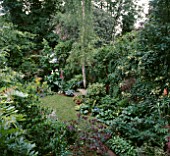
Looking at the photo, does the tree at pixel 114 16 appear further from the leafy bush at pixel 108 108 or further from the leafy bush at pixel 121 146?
the leafy bush at pixel 121 146

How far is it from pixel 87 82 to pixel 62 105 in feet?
4.49

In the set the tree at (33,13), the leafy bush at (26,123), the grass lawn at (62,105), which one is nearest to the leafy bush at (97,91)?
the grass lawn at (62,105)

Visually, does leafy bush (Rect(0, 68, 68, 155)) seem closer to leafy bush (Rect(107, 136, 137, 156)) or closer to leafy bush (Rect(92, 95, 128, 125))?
leafy bush (Rect(107, 136, 137, 156))

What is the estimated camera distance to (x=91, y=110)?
16.4 ft

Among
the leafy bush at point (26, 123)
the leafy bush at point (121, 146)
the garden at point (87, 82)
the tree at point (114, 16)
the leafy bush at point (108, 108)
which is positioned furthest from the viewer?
the tree at point (114, 16)

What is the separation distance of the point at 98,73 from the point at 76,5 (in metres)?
2.03

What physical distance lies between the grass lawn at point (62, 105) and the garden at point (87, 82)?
23 mm

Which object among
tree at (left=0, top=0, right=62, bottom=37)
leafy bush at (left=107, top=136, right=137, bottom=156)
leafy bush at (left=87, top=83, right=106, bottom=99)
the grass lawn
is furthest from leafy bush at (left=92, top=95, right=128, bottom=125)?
tree at (left=0, top=0, right=62, bottom=37)

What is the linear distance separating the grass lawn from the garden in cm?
2

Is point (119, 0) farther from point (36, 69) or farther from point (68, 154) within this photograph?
point (68, 154)

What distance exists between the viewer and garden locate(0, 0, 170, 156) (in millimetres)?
2043

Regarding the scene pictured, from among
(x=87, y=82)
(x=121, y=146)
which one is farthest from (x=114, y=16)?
(x=121, y=146)

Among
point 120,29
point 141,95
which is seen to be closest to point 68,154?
point 141,95

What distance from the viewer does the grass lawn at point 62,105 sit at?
4.71 metres
